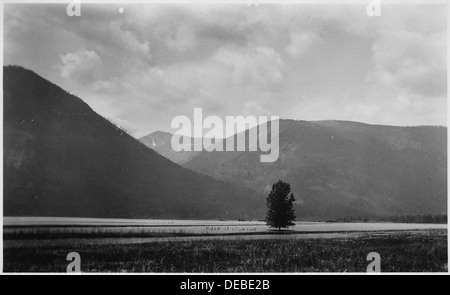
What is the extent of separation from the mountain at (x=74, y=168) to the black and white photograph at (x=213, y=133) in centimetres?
4

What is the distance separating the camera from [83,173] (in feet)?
32.9

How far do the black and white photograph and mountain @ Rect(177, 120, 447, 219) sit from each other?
0.05 metres

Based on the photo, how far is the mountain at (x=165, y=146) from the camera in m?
9.73

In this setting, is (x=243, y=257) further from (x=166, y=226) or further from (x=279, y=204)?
(x=166, y=226)

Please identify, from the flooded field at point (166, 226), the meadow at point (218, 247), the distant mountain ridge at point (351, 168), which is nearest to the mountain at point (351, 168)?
the distant mountain ridge at point (351, 168)

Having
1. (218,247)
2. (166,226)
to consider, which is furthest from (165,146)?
(218,247)

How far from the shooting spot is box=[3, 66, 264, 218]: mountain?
9492mm

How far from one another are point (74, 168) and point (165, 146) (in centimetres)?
258

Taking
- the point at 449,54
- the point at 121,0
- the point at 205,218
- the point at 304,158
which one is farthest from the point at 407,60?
the point at 121,0

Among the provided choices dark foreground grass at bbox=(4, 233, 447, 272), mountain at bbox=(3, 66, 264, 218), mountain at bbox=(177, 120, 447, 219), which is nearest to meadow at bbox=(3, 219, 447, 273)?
dark foreground grass at bbox=(4, 233, 447, 272)

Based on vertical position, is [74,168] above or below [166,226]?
above

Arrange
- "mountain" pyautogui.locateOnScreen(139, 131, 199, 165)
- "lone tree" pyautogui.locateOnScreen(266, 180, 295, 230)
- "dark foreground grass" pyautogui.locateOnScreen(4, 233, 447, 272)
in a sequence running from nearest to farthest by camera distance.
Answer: "dark foreground grass" pyautogui.locateOnScreen(4, 233, 447, 272) → "mountain" pyautogui.locateOnScreen(139, 131, 199, 165) → "lone tree" pyautogui.locateOnScreen(266, 180, 295, 230)

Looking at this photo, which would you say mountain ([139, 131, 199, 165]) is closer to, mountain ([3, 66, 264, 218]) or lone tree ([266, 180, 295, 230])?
mountain ([3, 66, 264, 218])

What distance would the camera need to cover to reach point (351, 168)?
10547mm
